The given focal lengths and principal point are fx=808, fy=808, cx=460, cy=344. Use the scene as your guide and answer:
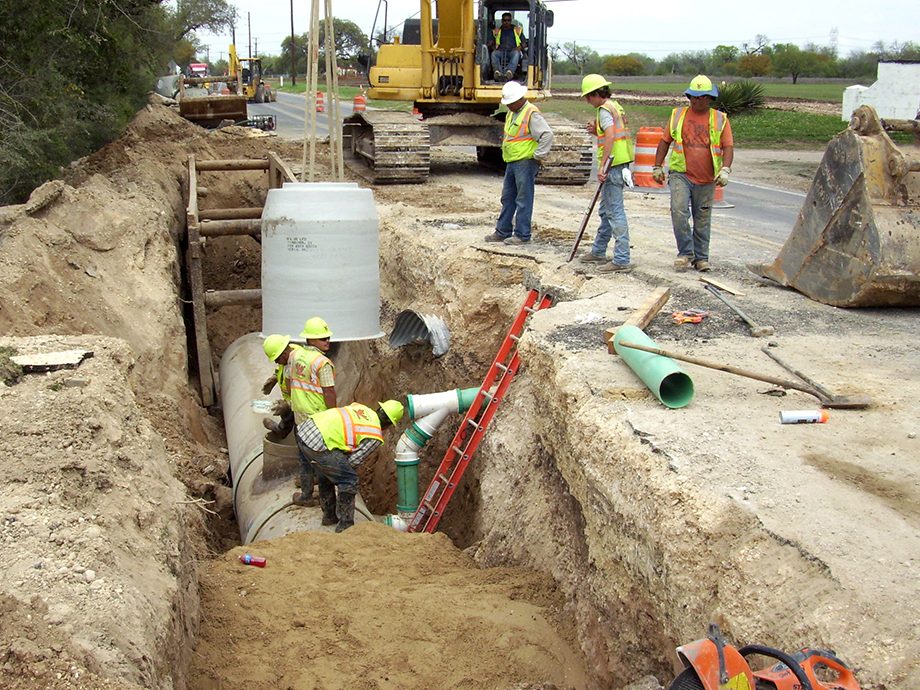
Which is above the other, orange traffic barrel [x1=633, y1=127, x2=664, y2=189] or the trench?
orange traffic barrel [x1=633, y1=127, x2=664, y2=189]

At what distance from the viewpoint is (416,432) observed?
6.68 m

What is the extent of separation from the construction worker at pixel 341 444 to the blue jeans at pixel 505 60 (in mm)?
9878

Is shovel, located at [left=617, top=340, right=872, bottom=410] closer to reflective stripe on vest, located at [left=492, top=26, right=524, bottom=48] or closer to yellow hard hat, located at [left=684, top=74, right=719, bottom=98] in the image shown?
yellow hard hat, located at [left=684, top=74, right=719, bottom=98]

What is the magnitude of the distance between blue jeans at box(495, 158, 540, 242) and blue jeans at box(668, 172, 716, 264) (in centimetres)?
152

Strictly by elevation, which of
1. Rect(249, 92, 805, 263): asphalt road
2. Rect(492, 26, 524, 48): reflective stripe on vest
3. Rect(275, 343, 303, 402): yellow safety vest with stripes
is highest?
Rect(492, 26, 524, 48): reflective stripe on vest

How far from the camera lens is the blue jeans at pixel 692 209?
7438 mm

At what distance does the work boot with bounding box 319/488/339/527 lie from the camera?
6434mm

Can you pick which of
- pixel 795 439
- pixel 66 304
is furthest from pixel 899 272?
pixel 66 304

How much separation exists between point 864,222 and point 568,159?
8.45 m

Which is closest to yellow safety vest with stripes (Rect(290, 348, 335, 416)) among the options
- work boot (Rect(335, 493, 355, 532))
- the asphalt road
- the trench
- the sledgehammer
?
work boot (Rect(335, 493, 355, 532))

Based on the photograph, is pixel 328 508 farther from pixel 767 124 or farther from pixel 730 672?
pixel 767 124

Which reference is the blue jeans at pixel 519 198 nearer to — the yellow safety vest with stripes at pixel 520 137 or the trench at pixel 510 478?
the yellow safety vest with stripes at pixel 520 137

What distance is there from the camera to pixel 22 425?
4.05 metres

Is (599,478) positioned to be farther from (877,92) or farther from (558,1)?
(877,92)
